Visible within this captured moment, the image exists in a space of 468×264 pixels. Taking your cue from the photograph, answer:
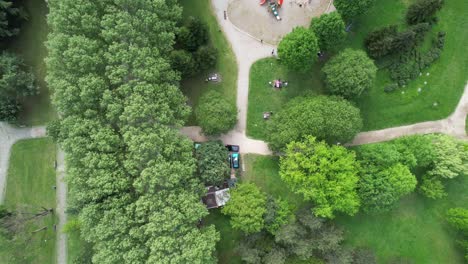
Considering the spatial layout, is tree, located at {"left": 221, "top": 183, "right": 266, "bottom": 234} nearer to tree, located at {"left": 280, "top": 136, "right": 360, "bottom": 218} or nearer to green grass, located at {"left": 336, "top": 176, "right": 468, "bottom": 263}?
tree, located at {"left": 280, "top": 136, "right": 360, "bottom": 218}

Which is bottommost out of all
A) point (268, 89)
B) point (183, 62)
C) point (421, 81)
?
point (268, 89)

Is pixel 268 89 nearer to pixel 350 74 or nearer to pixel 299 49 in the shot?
pixel 299 49

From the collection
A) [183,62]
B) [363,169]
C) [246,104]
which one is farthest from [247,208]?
[183,62]

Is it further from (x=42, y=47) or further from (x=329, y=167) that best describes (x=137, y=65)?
(x=329, y=167)

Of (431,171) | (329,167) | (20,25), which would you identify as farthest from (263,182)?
(20,25)

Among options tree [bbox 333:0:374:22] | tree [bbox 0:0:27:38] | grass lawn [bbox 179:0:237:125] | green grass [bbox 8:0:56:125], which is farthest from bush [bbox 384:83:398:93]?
tree [bbox 0:0:27:38]

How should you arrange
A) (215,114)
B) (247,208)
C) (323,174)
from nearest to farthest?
(323,174)
(247,208)
(215,114)
